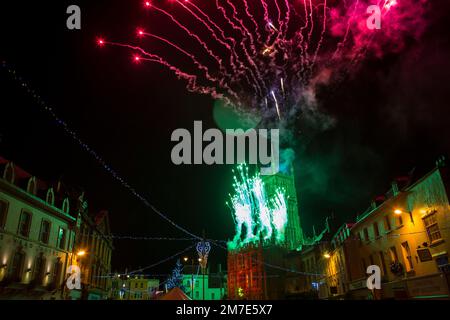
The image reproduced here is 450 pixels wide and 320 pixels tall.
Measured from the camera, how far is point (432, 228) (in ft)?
66.0

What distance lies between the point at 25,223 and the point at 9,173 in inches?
170

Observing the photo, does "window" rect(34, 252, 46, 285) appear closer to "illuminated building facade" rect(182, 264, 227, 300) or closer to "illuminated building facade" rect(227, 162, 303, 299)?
"illuminated building facade" rect(227, 162, 303, 299)

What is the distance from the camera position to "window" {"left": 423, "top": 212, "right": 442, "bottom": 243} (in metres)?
19.6

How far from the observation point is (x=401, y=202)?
23.7 m

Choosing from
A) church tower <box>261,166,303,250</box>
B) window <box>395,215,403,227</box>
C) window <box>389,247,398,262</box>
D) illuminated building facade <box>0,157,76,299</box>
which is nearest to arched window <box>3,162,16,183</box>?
illuminated building facade <box>0,157,76,299</box>

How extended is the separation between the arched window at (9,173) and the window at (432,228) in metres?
28.4

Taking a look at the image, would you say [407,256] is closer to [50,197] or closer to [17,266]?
[17,266]

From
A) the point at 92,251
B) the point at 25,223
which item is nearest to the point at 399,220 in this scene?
the point at 25,223

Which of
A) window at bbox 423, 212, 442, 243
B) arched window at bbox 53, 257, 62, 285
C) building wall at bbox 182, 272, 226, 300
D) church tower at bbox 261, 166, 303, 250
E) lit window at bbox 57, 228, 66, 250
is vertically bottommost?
building wall at bbox 182, 272, 226, 300

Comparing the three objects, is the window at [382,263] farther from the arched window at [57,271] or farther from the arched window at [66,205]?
the arched window at [66,205]

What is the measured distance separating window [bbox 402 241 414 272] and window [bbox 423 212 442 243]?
126 inches

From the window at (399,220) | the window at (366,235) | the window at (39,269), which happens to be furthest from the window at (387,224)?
the window at (39,269)
